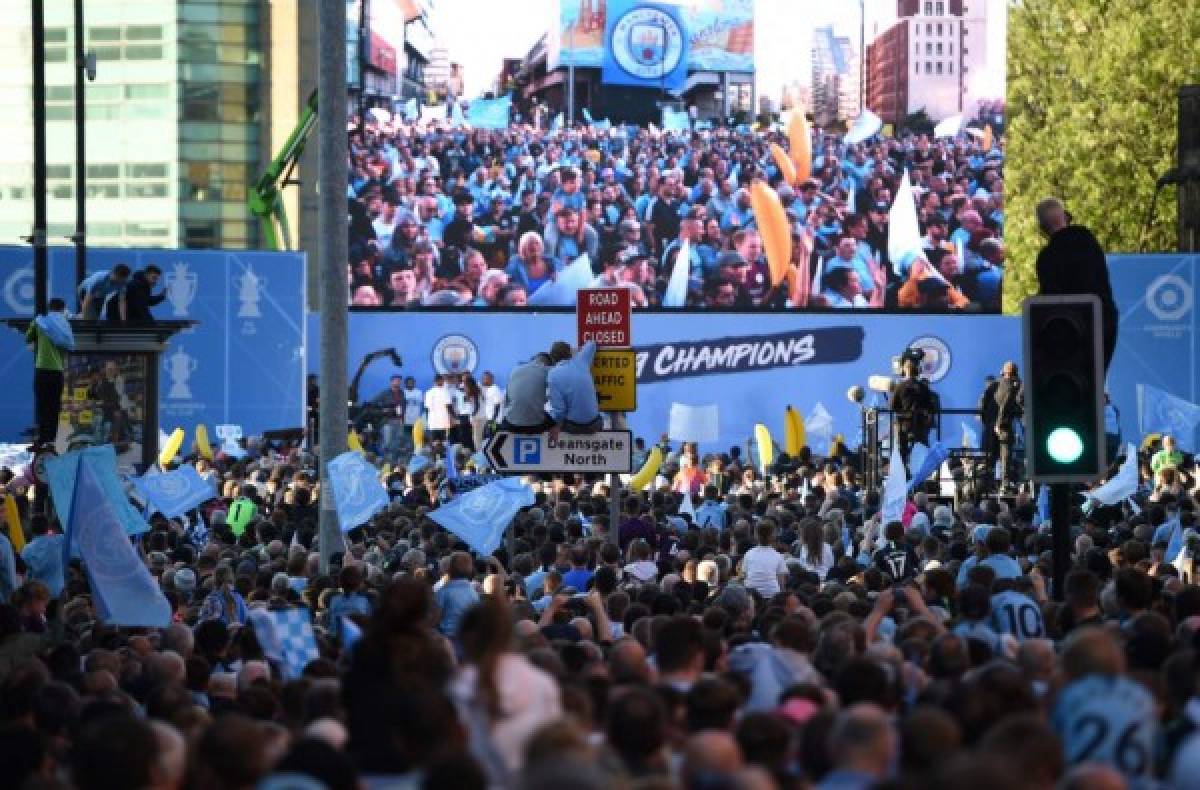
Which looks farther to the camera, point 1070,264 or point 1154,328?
point 1154,328

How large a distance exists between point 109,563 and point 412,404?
2866 centimetres

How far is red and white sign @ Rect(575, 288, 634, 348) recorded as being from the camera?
20484 millimetres

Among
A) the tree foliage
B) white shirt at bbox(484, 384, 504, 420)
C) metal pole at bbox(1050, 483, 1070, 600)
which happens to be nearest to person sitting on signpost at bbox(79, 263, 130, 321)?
white shirt at bbox(484, 384, 504, 420)

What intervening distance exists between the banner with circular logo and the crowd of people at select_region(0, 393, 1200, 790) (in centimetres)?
2600

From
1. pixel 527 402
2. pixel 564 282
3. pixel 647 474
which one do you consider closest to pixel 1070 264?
pixel 527 402

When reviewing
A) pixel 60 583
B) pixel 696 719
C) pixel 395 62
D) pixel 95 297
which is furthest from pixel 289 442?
pixel 696 719

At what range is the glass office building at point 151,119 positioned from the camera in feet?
210

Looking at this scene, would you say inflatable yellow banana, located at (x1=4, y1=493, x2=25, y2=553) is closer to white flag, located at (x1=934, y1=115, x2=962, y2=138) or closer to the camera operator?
the camera operator

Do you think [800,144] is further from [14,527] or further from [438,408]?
[14,527]

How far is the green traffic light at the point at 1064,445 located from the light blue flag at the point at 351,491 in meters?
7.05

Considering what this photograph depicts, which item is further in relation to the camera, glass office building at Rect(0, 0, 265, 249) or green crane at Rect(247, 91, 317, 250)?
glass office building at Rect(0, 0, 265, 249)

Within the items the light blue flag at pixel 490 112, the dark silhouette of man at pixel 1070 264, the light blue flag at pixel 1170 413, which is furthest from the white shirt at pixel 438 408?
the dark silhouette of man at pixel 1070 264

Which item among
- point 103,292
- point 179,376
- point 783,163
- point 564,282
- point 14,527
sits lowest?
point 14,527

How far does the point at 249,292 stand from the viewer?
43.9 metres
